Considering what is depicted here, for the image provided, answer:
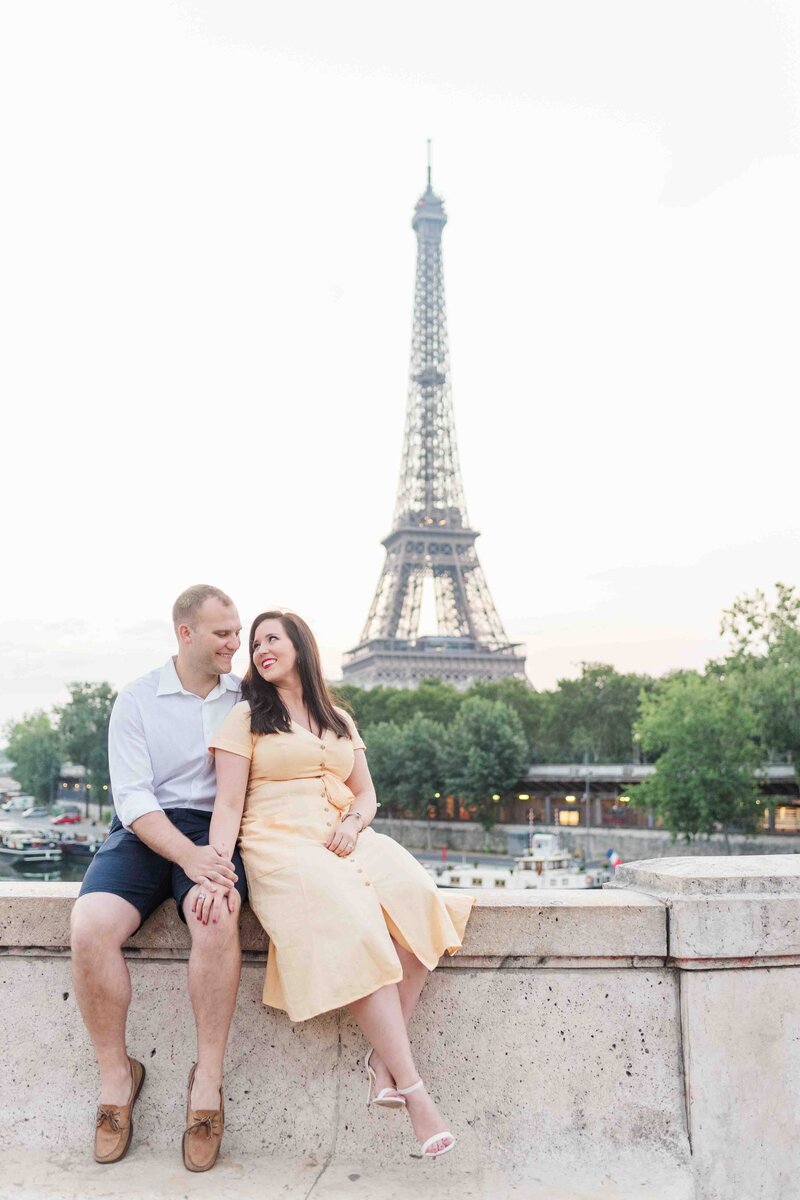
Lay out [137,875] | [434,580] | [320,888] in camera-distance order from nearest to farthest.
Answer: [320,888] → [137,875] → [434,580]

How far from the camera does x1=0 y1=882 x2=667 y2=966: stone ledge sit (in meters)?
3.91

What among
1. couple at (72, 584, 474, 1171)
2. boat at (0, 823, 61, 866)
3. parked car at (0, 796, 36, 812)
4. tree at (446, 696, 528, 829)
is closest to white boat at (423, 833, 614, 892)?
tree at (446, 696, 528, 829)

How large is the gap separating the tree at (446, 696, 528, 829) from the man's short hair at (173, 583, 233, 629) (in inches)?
1997

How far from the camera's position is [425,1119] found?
3496 millimetres

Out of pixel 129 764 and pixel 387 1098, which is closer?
pixel 387 1098

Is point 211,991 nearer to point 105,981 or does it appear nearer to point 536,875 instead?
point 105,981

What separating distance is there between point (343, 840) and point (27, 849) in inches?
1949

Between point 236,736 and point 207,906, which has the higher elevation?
point 236,736

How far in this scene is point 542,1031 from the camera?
3.92 m

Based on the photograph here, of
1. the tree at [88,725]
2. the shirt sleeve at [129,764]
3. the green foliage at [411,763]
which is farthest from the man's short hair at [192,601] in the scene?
the tree at [88,725]

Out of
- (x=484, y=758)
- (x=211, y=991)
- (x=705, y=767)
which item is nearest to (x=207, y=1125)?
(x=211, y=991)

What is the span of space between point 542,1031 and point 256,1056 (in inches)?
39.6

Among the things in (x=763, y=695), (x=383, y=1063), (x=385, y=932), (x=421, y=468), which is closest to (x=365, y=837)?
(x=385, y=932)

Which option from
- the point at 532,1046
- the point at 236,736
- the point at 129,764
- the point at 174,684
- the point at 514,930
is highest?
the point at 174,684
